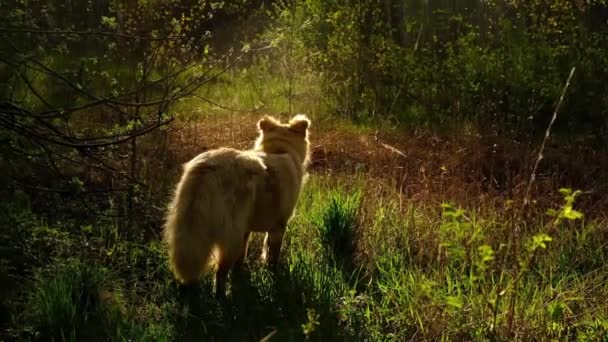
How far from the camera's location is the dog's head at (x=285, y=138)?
557 cm

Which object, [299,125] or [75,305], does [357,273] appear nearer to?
[299,125]

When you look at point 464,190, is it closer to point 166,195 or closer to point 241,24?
point 166,195

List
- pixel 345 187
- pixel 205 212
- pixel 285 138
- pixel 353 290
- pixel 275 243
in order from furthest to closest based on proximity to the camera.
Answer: pixel 345 187 < pixel 285 138 < pixel 275 243 < pixel 353 290 < pixel 205 212

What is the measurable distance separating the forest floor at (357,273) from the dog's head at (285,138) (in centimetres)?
49

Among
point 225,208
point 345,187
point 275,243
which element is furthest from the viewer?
point 345,187

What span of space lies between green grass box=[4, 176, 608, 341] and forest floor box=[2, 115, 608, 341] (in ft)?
0.04

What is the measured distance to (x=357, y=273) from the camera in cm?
482

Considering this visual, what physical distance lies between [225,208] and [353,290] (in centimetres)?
99

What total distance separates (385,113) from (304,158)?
4983mm

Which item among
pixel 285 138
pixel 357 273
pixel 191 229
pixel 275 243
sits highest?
pixel 285 138

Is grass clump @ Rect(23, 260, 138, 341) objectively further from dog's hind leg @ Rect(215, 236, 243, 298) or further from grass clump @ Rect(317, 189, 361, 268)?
grass clump @ Rect(317, 189, 361, 268)

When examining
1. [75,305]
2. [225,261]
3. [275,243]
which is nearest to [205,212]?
[225,261]

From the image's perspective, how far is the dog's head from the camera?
5.57 meters

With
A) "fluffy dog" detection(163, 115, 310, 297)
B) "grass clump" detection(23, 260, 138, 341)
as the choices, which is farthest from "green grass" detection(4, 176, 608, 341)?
"fluffy dog" detection(163, 115, 310, 297)
